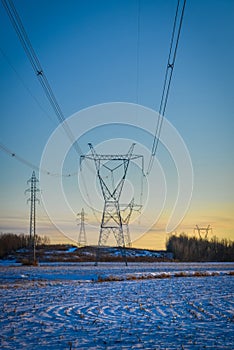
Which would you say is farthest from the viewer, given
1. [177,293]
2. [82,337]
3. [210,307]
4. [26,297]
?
[177,293]

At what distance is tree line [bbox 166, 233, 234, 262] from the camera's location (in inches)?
4039

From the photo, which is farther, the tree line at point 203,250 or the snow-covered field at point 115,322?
the tree line at point 203,250

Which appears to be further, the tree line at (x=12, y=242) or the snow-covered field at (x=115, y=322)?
the tree line at (x=12, y=242)

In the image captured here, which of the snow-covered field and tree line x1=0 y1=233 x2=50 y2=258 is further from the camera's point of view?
tree line x1=0 y1=233 x2=50 y2=258

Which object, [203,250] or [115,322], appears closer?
[115,322]

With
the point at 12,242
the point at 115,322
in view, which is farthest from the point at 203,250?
the point at 115,322

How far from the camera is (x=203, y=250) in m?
120

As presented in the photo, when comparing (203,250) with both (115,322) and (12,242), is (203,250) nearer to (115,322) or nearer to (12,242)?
(12,242)

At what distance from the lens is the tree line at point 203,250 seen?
103 meters

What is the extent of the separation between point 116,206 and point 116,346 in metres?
30.5

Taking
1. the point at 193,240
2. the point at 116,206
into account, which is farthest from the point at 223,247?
the point at 116,206

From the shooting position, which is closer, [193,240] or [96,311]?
[96,311]

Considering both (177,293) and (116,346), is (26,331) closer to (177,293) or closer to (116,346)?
(116,346)

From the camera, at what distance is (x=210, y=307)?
1361 cm
